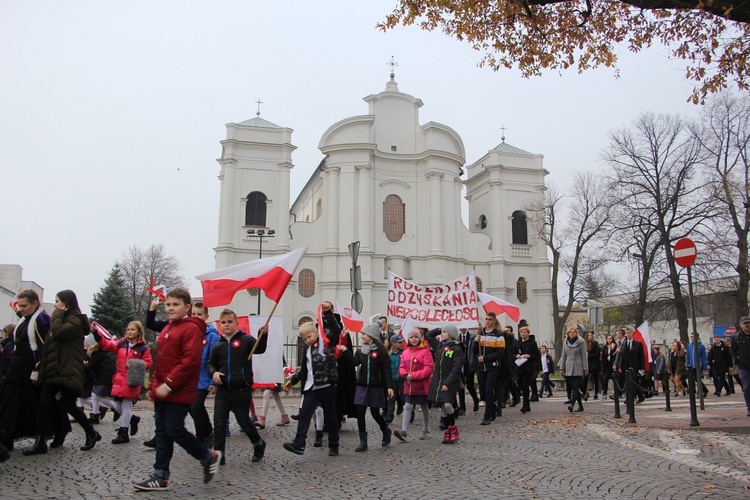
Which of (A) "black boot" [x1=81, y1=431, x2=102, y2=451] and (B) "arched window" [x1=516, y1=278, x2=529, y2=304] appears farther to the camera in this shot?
(B) "arched window" [x1=516, y1=278, x2=529, y2=304]

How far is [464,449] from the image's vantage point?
9.23 metres

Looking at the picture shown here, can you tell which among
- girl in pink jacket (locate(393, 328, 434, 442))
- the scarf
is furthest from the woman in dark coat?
girl in pink jacket (locate(393, 328, 434, 442))

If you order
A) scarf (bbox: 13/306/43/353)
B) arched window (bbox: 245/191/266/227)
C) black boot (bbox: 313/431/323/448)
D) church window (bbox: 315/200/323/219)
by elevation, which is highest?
church window (bbox: 315/200/323/219)

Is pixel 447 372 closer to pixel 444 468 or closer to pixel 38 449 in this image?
pixel 444 468

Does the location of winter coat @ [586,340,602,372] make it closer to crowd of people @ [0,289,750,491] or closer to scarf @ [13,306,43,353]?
crowd of people @ [0,289,750,491]

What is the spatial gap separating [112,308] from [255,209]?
470 inches

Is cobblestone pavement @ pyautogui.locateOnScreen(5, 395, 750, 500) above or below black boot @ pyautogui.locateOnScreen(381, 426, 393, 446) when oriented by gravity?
below

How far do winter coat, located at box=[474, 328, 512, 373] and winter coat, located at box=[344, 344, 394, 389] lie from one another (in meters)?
3.52

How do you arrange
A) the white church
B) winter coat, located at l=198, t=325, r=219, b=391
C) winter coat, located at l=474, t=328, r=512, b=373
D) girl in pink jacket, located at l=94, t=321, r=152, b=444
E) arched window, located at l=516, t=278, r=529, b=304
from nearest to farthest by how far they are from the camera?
winter coat, located at l=198, t=325, r=219, b=391 < girl in pink jacket, located at l=94, t=321, r=152, b=444 < winter coat, located at l=474, t=328, r=512, b=373 < the white church < arched window, located at l=516, t=278, r=529, b=304

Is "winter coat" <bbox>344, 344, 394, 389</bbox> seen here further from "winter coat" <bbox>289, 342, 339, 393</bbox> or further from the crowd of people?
"winter coat" <bbox>289, 342, 339, 393</bbox>

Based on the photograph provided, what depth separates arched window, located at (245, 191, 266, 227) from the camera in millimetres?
47531

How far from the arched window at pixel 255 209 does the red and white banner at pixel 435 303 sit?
3212 cm

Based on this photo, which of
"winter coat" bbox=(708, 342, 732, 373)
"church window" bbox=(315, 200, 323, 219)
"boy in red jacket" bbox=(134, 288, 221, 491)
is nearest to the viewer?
"boy in red jacket" bbox=(134, 288, 221, 491)

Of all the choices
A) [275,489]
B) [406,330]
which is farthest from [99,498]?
[406,330]
